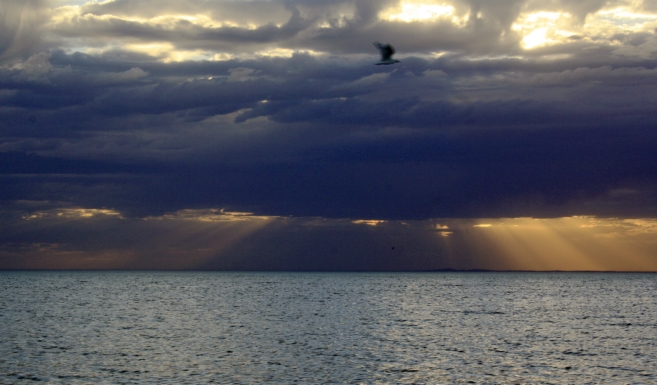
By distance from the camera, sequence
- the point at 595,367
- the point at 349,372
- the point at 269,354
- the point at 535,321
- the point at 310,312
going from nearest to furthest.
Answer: the point at 349,372 < the point at 595,367 < the point at 269,354 < the point at 535,321 < the point at 310,312

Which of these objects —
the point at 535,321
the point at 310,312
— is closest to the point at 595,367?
the point at 535,321

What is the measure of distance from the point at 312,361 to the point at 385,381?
29.2ft

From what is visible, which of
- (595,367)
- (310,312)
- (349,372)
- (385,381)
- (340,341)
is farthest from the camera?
(310,312)

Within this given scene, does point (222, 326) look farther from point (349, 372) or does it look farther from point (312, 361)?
point (349, 372)

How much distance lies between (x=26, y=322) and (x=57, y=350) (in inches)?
1108

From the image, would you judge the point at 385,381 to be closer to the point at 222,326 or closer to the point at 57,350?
the point at 57,350

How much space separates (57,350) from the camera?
56.2 meters

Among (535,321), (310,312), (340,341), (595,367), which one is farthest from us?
(310,312)

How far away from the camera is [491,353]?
184ft

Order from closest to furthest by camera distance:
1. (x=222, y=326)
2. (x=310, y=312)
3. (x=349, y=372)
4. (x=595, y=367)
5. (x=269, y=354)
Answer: (x=349, y=372)
(x=595, y=367)
(x=269, y=354)
(x=222, y=326)
(x=310, y=312)

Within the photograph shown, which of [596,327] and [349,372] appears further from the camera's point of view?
[596,327]

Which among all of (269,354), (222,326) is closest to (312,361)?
(269,354)

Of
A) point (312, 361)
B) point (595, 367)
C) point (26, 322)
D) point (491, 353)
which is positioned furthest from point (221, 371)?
point (26, 322)

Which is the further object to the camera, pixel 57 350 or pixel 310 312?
pixel 310 312
